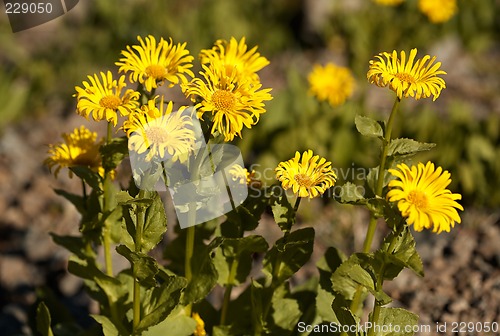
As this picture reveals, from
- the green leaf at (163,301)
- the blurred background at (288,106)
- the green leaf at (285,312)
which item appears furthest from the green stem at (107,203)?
the green leaf at (285,312)

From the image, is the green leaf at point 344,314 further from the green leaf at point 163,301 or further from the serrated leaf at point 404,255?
the green leaf at point 163,301

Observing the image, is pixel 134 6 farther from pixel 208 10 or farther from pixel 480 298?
pixel 480 298

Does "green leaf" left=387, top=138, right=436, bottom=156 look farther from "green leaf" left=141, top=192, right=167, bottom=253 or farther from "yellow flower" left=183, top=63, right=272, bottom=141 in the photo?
"green leaf" left=141, top=192, right=167, bottom=253

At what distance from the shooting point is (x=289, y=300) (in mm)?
2486

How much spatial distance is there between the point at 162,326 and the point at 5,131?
3.21 metres

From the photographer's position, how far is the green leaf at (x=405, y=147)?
2111mm

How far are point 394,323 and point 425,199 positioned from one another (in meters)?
0.57

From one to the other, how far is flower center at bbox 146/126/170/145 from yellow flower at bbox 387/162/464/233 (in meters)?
0.71

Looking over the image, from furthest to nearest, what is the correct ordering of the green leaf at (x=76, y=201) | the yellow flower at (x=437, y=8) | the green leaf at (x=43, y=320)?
the yellow flower at (x=437, y=8) → the green leaf at (x=76, y=201) → the green leaf at (x=43, y=320)

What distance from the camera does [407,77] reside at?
2062mm

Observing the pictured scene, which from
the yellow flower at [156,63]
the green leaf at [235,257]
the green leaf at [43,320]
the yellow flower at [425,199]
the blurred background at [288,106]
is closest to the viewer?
the yellow flower at [425,199]

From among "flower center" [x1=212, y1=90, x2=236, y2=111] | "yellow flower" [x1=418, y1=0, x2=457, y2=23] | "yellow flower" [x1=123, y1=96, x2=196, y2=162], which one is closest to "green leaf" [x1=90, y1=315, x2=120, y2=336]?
"yellow flower" [x1=123, y1=96, x2=196, y2=162]

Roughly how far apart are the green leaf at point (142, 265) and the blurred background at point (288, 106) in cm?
96

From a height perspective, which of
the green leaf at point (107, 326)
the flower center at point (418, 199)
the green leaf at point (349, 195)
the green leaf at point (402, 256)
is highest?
the flower center at point (418, 199)
